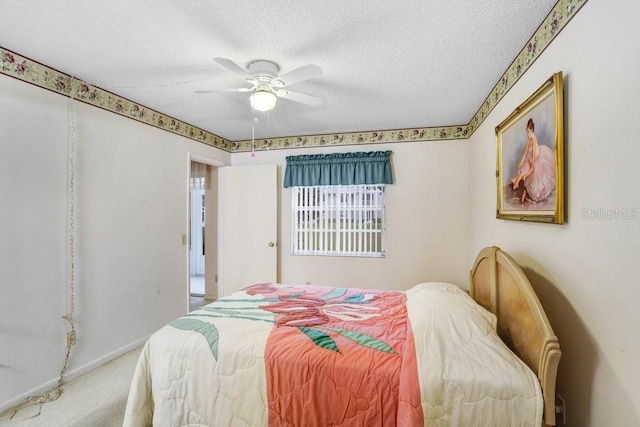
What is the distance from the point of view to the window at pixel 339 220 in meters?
3.73

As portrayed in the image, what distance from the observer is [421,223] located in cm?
355

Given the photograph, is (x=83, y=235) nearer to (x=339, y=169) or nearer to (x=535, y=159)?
(x=339, y=169)

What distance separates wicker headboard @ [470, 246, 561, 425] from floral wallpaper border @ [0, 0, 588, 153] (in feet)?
4.03

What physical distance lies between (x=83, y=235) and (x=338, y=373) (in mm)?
2315

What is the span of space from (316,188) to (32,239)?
2.80 metres

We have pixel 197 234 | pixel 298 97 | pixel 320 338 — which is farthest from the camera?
pixel 197 234

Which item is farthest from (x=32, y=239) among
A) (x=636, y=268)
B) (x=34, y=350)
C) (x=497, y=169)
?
(x=497, y=169)

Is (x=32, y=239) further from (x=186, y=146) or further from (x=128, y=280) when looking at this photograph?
(x=186, y=146)

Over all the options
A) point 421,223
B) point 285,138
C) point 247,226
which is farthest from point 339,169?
point 247,226

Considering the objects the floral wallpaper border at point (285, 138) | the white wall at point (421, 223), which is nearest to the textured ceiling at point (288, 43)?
the floral wallpaper border at point (285, 138)

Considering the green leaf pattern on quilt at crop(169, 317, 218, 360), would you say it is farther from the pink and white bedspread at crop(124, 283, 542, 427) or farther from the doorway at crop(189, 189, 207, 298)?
the doorway at crop(189, 189, 207, 298)

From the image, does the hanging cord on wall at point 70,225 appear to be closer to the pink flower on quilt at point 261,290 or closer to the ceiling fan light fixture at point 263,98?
the pink flower on quilt at point 261,290

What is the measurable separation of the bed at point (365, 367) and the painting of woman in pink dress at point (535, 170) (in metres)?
0.40

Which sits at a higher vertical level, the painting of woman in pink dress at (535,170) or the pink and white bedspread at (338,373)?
the painting of woman in pink dress at (535,170)
